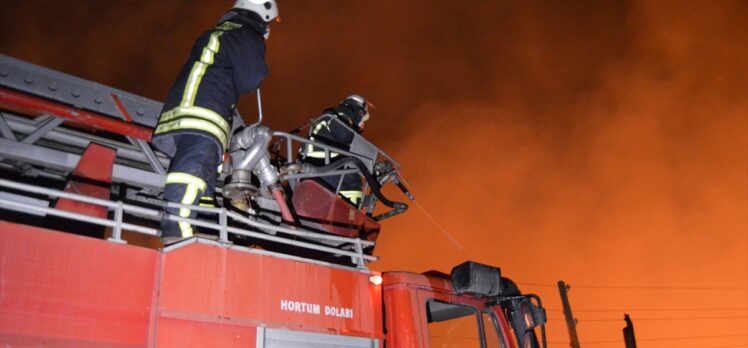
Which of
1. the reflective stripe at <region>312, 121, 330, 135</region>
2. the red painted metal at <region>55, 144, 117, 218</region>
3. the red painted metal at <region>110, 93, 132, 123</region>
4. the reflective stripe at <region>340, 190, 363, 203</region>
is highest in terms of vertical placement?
the reflective stripe at <region>312, 121, 330, 135</region>

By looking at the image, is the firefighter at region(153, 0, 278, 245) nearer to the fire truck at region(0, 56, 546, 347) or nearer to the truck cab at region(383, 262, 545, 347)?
the fire truck at region(0, 56, 546, 347)

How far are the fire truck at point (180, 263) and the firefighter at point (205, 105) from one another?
237 mm

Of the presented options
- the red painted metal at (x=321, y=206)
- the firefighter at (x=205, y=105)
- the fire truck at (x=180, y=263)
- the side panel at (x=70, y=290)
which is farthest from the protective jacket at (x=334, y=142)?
the side panel at (x=70, y=290)

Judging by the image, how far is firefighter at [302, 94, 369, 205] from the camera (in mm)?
6598

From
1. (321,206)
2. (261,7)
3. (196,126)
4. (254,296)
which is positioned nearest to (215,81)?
(196,126)

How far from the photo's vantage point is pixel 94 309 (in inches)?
128

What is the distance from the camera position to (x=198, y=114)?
179 inches

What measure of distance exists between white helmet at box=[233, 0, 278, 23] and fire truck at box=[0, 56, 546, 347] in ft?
3.69

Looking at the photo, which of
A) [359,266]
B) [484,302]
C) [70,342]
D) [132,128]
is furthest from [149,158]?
[484,302]

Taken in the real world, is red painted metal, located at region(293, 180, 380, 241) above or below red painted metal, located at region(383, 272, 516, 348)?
above

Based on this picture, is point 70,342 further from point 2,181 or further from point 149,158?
point 149,158

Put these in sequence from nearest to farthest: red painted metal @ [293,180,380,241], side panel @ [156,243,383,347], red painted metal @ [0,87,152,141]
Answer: side panel @ [156,243,383,347] < red painted metal @ [0,87,152,141] < red painted metal @ [293,180,380,241]

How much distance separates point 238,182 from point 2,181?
2.05 metres

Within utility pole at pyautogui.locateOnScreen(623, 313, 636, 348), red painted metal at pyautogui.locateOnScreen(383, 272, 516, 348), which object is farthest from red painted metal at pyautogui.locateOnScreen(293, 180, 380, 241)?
utility pole at pyautogui.locateOnScreen(623, 313, 636, 348)
